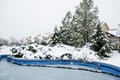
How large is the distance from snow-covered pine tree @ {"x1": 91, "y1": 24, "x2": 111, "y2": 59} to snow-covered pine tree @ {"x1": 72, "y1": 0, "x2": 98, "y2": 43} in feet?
13.1

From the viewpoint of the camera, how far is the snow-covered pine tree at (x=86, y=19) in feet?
109

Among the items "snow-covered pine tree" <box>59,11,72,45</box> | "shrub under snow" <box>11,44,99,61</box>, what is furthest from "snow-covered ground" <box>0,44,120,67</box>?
"snow-covered pine tree" <box>59,11,72,45</box>

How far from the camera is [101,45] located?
93.7 ft

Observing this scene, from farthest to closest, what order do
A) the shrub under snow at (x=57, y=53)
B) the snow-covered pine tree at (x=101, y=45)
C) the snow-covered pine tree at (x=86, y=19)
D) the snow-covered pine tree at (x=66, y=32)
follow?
the snow-covered pine tree at (x=66, y=32) → the snow-covered pine tree at (x=86, y=19) → the shrub under snow at (x=57, y=53) → the snow-covered pine tree at (x=101, y=45)

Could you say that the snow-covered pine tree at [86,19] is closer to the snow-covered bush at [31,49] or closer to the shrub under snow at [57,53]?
the shrub under snow at [57,53]

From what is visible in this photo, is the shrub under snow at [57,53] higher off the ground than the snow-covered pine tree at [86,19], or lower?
lower

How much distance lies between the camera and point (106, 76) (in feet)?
61.2

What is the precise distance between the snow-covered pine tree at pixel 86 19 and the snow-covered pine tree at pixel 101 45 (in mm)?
3988

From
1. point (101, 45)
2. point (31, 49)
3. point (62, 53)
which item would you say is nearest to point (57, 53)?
point (62, 53)

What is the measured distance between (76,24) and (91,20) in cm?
366

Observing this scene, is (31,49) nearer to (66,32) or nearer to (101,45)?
(66,32)

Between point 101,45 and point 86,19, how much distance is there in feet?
25.2

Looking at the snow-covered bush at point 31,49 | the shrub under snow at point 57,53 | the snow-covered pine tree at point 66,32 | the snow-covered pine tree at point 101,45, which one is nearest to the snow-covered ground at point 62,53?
the shrub under snow at point 57,53

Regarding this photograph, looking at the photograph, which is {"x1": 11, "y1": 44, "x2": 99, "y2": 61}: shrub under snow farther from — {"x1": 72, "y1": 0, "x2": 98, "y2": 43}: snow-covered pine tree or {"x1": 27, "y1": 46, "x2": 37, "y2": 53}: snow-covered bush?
{"x1": 72, "y1": 0, "x2": 98, "y2": 43}: snow-covered pine tree
